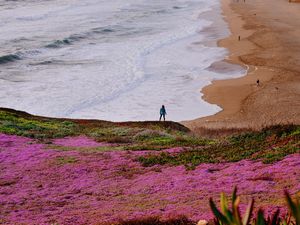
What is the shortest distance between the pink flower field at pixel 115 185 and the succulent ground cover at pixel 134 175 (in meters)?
0.03

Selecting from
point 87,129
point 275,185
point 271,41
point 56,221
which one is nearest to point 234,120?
point 87,129

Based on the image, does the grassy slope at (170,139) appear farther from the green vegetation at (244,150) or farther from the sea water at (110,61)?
the sea water at (110,61)

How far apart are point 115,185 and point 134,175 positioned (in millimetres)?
1083

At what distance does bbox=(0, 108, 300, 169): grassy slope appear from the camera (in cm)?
1698

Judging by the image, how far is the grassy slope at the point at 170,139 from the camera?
17.0 meters

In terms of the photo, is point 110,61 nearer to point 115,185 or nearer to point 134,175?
point 134,175

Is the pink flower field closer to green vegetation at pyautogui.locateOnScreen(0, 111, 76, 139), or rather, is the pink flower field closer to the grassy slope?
the grassy slope

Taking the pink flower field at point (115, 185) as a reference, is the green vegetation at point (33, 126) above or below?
below

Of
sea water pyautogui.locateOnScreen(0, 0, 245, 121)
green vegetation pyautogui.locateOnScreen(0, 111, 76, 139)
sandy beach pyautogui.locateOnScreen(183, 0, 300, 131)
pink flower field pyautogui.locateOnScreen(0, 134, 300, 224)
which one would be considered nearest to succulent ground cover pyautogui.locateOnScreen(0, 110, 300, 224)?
pink flower field pyautogui.locateOnScreen(0, 134, 300, 224)

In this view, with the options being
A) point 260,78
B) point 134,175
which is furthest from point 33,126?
point 260,78

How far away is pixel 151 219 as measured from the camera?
36.1ft

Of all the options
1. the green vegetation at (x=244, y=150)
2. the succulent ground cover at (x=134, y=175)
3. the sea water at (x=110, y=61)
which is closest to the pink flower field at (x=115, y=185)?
the succulent ground cover at (x=134, y=175)

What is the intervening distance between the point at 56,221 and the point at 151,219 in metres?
2.59

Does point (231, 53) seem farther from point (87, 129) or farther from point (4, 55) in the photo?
point (87, 129)
